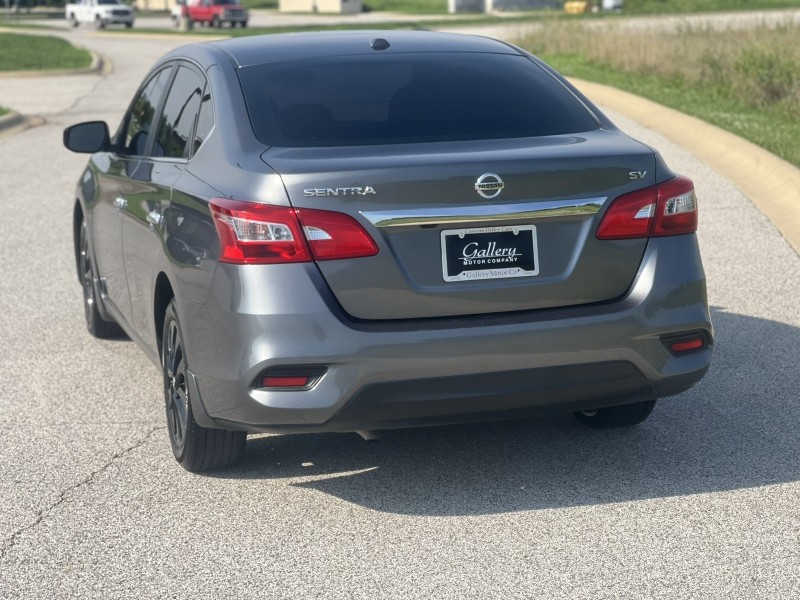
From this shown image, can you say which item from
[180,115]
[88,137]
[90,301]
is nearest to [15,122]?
[90,301]

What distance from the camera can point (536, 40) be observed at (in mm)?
31406

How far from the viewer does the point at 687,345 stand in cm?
526

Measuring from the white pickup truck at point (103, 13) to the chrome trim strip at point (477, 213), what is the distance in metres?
64.6

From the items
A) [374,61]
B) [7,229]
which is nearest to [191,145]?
[374,61]

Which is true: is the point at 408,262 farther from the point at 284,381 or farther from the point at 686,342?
the point at 686,342

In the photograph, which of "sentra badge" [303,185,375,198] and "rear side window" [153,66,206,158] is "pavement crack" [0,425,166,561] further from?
"sentra badge" [303,185,375,198]

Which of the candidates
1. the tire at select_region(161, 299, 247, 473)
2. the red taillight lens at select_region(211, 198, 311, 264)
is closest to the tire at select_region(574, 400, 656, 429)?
the tire at select_region(161, 299, 247, 473)

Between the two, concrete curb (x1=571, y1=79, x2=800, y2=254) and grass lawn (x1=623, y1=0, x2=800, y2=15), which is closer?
concrete curb (x1=571, y1=79, x2=800, y2=254)

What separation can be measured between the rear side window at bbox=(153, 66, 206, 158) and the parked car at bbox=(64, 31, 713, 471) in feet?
0.70

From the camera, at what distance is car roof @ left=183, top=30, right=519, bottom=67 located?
5.91 meters

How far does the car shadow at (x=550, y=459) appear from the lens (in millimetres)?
5242

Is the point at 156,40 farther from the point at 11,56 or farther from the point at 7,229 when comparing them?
the point at 7,229

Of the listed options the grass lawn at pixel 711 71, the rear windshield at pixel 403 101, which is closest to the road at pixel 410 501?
the rear windshield at pixel 403 101

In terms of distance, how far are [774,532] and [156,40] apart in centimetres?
Result: 4904
